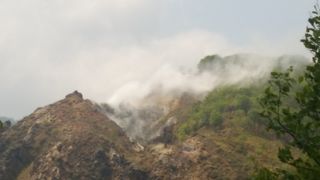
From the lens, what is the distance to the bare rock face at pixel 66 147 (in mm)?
144375

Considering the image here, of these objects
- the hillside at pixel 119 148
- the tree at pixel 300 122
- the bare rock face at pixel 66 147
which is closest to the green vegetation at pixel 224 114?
the hillside at pixel 119 148

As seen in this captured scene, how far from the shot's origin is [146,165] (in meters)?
140

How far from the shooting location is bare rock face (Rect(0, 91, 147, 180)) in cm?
14438

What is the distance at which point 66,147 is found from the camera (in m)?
150

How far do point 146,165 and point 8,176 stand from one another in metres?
44.2

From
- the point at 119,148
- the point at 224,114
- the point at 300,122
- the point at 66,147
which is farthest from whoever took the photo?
the point at 224,114

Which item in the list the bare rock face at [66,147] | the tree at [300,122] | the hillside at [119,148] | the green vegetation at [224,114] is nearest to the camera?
the tree at [300,122]

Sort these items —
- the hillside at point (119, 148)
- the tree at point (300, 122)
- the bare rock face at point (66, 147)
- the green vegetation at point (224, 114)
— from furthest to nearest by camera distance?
the green vegetation at point (224, 114), the bare rock face at point (66, 147), the hillside at point (119, 148), the tree at point (300, 122)

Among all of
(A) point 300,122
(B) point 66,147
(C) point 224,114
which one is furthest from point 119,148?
(A) point 300,122

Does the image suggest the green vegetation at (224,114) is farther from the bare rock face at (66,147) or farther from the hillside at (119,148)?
the bare rock face at (66,147)

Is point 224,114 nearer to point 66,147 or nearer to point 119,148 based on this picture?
point 119,148

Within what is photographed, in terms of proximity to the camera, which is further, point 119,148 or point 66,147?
point 119,148

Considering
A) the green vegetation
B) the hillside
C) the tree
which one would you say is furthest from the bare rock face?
the tree

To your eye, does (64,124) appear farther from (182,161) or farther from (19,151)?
(182,161)
